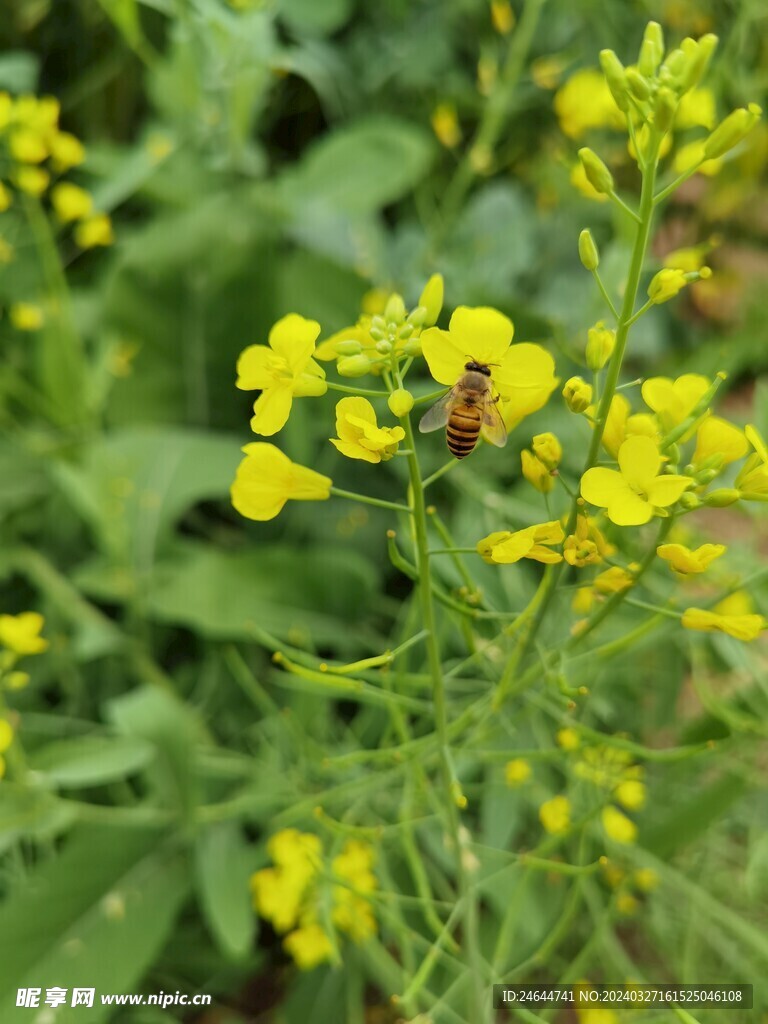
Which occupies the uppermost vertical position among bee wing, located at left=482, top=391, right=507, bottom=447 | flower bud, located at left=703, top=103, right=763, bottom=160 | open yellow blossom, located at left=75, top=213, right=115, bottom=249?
flower bud, located at left=703, top=103, right=763, bottom=160

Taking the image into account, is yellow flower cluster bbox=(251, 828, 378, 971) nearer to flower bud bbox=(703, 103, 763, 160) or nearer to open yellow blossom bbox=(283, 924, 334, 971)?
open yellow blossom bbox=(283, 924, 334, 971)

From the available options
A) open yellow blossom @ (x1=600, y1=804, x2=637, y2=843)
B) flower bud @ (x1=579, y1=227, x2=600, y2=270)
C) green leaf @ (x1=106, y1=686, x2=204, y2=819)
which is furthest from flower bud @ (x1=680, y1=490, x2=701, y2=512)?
green leaf @ (x1=106, y1=686, x2=204, y2=819)

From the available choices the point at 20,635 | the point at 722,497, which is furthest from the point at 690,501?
the point at 20,635

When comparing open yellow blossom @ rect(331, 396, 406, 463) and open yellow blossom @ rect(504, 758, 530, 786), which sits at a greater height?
open yellow blossom @ rect(331, 396, 406, 463)

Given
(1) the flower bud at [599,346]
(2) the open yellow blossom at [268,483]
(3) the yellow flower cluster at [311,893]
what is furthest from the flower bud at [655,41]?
(3) the yellow flower cluster at [311,893]

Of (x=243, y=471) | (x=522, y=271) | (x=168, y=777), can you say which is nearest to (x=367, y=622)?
(x=168, y=777)

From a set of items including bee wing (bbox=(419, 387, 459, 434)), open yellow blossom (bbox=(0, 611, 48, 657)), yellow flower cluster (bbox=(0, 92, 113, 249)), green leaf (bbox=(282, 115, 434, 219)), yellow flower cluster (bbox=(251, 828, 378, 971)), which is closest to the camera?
bee wing (bbox=(419, 387, 459, 434))

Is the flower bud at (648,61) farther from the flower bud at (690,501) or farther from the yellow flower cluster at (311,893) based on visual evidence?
the yellow flower cluster at (311,893)
